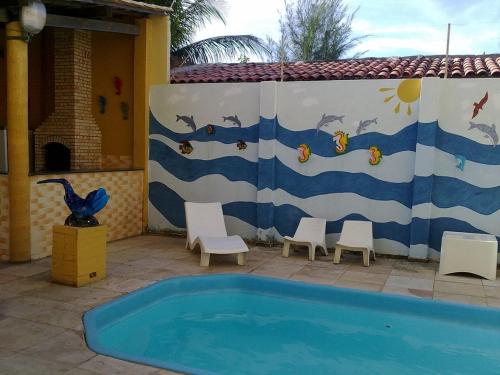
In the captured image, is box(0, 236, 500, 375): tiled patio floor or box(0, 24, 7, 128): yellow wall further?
box(0, 24, 7, 128): yellow wall

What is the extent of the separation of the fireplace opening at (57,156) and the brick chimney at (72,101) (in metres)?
0.10

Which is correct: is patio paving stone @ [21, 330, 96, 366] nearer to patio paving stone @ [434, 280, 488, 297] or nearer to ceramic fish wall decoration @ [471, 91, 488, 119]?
patio paving stone @ [434, 280, 488, 297]

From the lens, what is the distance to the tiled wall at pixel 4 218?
751 centimetres

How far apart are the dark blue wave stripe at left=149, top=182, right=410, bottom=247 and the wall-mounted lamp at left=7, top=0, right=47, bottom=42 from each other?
4.15 metres

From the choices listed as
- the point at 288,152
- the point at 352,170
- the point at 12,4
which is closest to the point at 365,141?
the point at 352,170

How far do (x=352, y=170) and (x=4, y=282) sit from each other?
594 centimetres

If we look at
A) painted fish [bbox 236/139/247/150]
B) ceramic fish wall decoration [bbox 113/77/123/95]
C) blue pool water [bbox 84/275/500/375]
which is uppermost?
ceramic fish wall decoration [bbox 113/77/123/95]

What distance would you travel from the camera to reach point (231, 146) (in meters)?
9.91

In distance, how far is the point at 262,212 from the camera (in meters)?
9.59

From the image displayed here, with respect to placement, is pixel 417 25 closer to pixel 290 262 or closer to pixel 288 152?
pixel 288 152

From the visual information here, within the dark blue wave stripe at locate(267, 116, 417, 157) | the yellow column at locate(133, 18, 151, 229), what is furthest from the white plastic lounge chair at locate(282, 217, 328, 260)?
the yellow column at locate(133, 18, 151, 229)

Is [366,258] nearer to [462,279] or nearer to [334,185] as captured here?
[462,279]

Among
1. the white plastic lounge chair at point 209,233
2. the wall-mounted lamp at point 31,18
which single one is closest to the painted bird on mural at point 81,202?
the white plastic lounge chair at point 209,233

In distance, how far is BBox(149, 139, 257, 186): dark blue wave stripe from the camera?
32.2 feet
